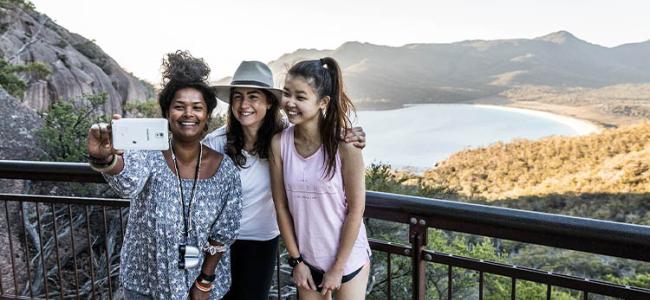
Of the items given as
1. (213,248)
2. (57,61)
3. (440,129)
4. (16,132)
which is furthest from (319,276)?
(440,129)

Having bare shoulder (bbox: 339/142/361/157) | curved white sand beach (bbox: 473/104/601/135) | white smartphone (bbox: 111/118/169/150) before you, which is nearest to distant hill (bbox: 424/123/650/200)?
curved white sand beach (bbox: 473/104/601/135)

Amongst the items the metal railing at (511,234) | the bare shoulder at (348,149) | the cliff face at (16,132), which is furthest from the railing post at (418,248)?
the cliff face at (16,132)

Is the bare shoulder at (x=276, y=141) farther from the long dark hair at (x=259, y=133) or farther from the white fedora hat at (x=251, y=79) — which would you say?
the white fedora hat at (x=251, y=79)

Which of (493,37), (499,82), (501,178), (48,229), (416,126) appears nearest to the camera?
(48,229)

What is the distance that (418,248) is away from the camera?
183cm

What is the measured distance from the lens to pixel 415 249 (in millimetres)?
1835

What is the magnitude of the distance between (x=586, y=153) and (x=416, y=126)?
25708mm

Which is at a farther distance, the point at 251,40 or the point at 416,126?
the point at 416,126

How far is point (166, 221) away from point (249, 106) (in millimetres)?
469

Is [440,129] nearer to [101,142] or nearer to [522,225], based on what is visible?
[522,225]

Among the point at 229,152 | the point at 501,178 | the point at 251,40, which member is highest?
the point at 251,40

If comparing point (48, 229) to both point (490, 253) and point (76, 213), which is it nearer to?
point (76, 213)

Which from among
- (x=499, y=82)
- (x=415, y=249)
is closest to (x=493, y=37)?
(x=499, y=82)

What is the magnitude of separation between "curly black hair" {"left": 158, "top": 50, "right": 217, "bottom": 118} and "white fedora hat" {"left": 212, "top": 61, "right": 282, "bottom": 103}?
7 centimetres
